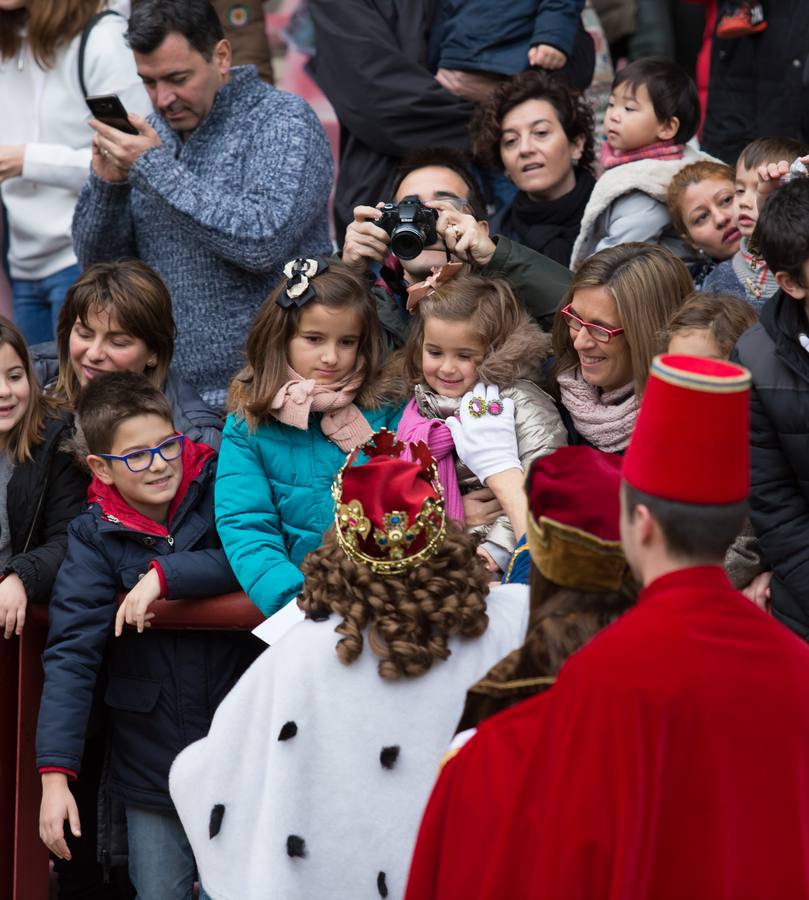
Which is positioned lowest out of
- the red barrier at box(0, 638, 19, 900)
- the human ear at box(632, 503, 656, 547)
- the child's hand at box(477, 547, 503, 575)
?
the red barrier at box(0, 638, 19, 900)

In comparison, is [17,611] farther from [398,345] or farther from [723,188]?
[723,188]

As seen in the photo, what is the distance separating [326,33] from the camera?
570 cm

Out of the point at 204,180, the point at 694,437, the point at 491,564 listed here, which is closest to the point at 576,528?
the point at 694,437

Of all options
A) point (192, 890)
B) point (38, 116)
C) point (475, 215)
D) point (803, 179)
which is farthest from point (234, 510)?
point (38, 116)

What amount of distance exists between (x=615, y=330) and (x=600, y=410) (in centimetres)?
23

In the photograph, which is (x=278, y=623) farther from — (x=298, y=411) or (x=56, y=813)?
(x=56, y=813)

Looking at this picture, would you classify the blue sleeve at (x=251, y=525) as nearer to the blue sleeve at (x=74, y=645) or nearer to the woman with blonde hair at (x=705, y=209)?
the blue sleeve at (x=74, y=645)

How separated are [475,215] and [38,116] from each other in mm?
2051

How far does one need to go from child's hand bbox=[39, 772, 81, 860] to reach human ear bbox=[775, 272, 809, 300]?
2382 mm

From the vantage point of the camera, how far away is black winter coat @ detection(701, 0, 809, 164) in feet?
18.1

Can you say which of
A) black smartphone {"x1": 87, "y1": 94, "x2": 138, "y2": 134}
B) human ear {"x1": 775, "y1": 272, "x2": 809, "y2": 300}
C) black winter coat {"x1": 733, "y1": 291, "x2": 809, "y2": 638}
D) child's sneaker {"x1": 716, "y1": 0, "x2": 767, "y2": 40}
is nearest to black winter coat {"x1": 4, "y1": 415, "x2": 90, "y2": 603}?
black smartphone {"x1": 87, "y1": 94, "x2": 138, "y2": 134}

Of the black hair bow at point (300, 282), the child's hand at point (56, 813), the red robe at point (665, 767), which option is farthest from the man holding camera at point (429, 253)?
the red robe at point (665, 767)

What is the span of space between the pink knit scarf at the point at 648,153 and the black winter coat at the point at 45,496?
2282 mm

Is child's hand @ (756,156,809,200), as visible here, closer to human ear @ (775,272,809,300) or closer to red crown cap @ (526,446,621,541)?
human ear @ (775,272,809,300)
